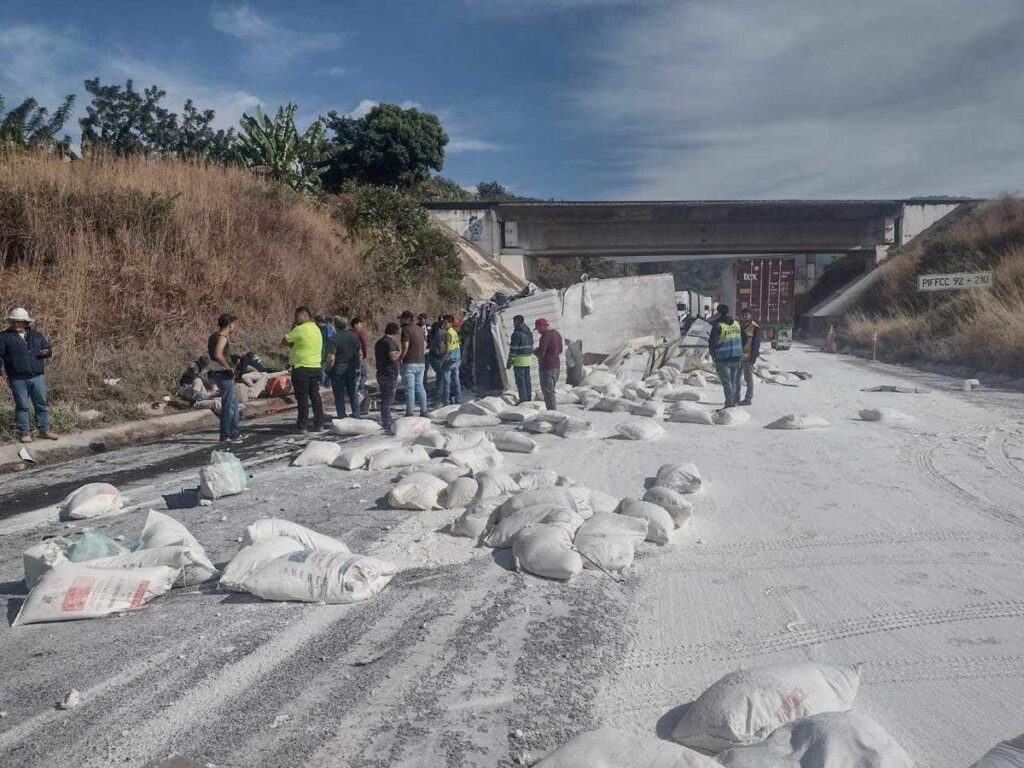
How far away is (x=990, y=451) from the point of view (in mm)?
7320

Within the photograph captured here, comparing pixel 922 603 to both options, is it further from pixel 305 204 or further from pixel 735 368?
pixel 305 204

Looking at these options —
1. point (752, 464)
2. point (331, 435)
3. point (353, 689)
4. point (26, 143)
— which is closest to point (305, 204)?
point (26, 143)

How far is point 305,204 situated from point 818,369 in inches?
533

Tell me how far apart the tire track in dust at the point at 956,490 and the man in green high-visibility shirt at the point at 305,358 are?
647 cm

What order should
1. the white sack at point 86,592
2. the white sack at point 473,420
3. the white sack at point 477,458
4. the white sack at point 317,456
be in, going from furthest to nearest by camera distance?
1. the white sack at point 473,420
2. the white sack at point 317,456
3. the white sack at point 477,458
4. the white sack at point 86,592

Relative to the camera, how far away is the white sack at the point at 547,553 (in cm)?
414

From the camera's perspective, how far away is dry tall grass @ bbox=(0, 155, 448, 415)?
12062 millimetres

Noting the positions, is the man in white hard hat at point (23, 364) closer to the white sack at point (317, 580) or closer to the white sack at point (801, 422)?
the white sack at point (317, 580)

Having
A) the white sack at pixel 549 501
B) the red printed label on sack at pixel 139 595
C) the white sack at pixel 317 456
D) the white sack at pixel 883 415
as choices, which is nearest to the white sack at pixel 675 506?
the white sack at pixel 549 501

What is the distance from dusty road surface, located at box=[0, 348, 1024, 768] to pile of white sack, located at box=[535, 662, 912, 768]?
23 centimetres

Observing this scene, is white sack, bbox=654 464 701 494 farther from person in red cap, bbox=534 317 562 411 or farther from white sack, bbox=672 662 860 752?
person in red cap, bbox=534 317 562 411

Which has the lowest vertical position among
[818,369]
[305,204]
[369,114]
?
[818,369]

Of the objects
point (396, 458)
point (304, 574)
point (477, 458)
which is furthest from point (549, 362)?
point (304, 574)

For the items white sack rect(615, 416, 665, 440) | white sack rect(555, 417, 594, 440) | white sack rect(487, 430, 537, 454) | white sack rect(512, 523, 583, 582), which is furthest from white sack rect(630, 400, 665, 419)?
white sack rect(512, 523, 583, 582)
